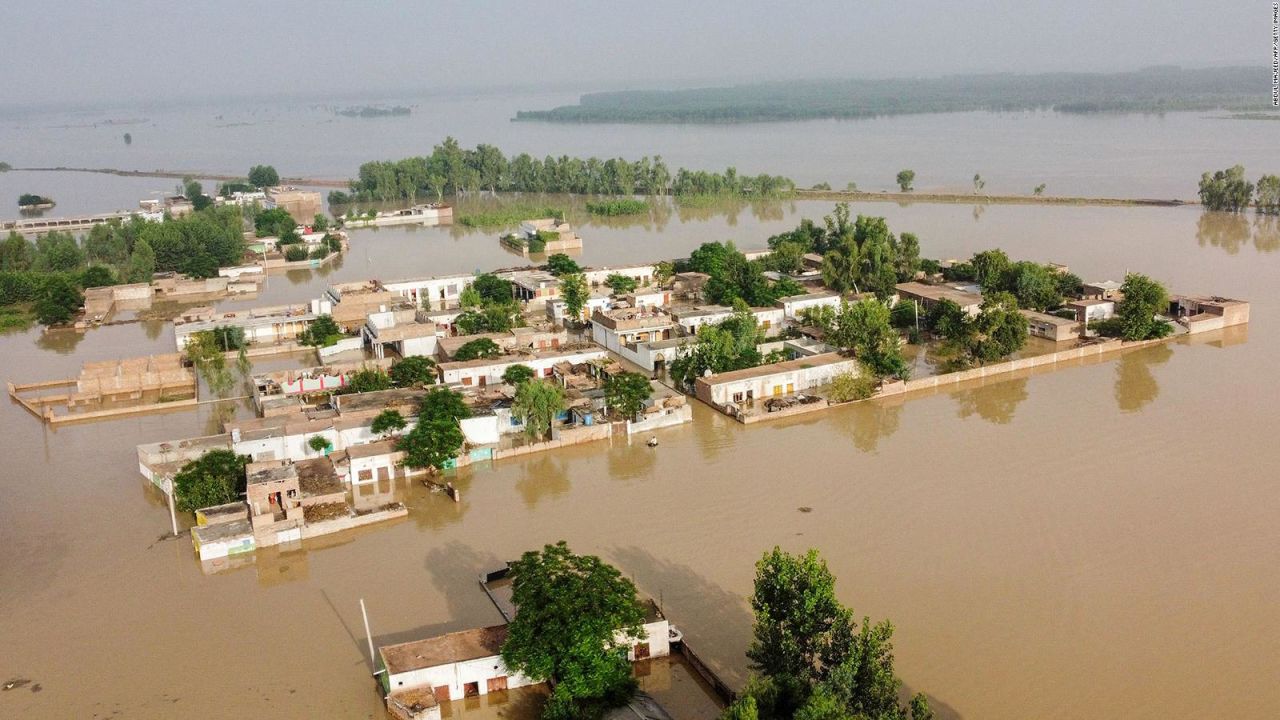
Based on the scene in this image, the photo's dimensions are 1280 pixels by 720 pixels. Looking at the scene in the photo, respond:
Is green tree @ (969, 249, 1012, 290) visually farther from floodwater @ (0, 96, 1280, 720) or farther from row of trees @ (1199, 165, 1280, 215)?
row of trees @ (1199, 165, 1280, 215)

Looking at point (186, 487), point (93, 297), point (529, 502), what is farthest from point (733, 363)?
point (93, 297)

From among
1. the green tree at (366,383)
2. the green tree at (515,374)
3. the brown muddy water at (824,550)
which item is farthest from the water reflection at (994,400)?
the green tree at (366,383)

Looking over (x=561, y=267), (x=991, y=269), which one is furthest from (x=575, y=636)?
(x=561, y=267)

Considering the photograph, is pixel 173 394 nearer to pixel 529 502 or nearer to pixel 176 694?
pixel 529 502

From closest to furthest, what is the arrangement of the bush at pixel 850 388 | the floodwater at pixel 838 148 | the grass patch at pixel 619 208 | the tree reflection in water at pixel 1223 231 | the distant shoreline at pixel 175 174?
1. the bush at pixel 850 388
2. the tree reflection in water at pixel 1223 231
3. the grass patch at pixel 619 208
4. the floodwater at pixel 838 148
5. the distant shoreline at pixel 175 174

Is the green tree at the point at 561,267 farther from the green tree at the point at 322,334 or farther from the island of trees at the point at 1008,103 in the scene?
the island of trees at the point at 1008,103
